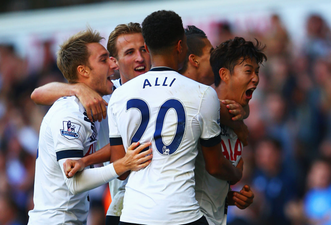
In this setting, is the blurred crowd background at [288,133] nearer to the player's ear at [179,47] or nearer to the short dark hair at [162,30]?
the player's ear at [179,47]

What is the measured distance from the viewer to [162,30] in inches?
110

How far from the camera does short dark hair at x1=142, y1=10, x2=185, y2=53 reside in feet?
9.15

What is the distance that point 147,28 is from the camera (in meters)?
2.82

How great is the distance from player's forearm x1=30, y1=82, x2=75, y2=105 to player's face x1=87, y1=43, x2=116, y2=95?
23cm

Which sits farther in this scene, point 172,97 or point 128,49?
point 128,49

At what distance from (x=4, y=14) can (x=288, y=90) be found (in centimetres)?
774

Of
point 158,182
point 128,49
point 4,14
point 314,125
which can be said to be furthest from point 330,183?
point 4,14

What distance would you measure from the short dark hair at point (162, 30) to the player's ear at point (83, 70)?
1.03 m

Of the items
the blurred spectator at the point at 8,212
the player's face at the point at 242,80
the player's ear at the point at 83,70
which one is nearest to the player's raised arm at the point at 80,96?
the player's ear at the point at 83,70

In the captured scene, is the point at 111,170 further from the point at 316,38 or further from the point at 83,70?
the point at 316,38

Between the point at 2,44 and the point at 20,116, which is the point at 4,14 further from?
the point at 20,116

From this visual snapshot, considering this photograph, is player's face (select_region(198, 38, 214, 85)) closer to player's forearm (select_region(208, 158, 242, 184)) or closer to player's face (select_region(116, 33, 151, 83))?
player's face (select_region(116, 33, 151, 83))

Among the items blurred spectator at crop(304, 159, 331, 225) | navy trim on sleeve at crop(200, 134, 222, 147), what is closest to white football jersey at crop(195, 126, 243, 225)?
navy trim on sleeve at crop(200, 134, 222, 147)

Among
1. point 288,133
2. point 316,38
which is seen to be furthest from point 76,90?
point 316,38
